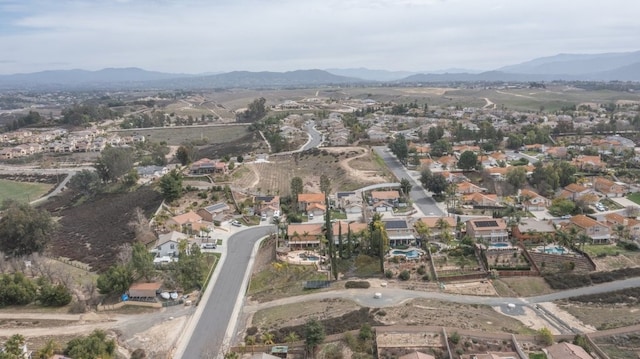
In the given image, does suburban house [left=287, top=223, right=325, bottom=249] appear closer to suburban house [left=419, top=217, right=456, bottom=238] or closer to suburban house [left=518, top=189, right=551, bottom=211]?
suburban house [left=419, top=217, right=456, bottom=238]

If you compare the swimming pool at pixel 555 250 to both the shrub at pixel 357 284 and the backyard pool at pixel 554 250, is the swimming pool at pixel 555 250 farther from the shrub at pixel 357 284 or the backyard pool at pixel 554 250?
the shrub at pixel 357 284

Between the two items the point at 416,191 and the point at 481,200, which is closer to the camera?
the point at 481,200

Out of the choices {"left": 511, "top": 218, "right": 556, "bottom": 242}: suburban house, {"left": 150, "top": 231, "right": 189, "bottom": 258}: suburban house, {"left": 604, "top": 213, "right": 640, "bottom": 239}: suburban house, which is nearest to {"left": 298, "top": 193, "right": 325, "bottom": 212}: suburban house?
{"left": 150, "top": 231, "right": 189, "bottom": 258}: suburban house

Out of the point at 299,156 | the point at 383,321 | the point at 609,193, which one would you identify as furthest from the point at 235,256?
the point at 609,193

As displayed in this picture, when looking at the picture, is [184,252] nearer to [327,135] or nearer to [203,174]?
[203,174]

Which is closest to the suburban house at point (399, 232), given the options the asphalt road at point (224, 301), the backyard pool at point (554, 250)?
the backyard pool at point (554, 250)

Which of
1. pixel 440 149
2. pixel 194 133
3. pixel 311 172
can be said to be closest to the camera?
pixel 311 172

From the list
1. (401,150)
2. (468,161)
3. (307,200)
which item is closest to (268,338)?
(307,200)

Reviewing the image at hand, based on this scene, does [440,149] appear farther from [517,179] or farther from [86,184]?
[86,184]
